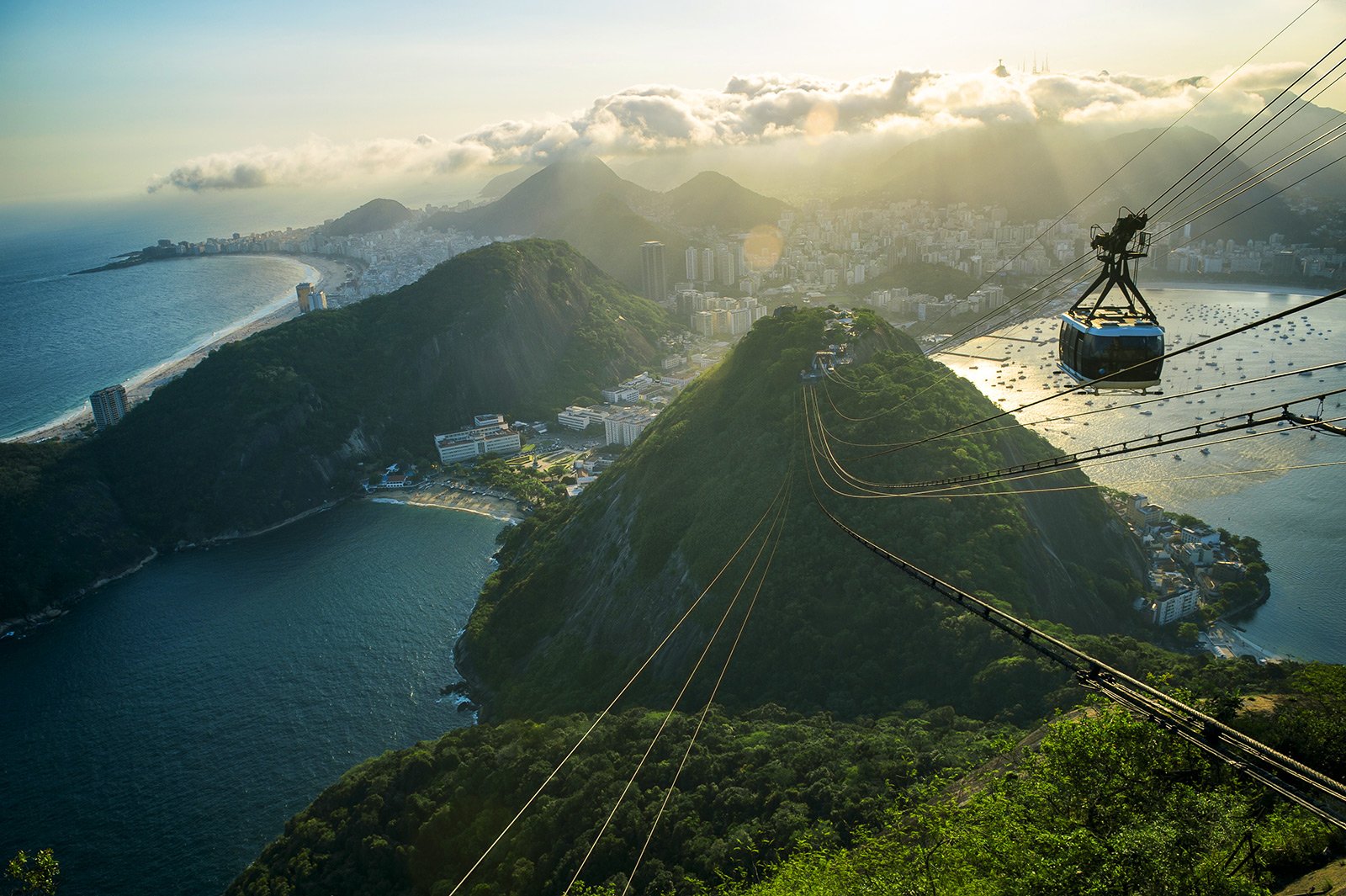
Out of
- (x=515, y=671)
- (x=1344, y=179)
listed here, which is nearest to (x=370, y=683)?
(x=515, y=671)

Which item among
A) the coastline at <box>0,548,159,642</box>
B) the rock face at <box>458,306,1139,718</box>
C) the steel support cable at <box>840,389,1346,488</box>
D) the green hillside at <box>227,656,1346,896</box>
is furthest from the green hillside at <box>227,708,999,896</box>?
the coastline at <box>0,548,159,642</box>

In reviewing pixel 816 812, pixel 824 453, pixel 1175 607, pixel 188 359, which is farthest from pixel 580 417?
pixel 816 812

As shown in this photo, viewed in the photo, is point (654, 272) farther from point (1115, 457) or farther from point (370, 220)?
point (370, 220)

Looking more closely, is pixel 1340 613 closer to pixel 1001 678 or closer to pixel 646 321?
pixel 1001 678

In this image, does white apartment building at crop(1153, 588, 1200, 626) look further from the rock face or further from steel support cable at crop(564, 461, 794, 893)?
steel support cable at crop(564, 461, 794, 893)

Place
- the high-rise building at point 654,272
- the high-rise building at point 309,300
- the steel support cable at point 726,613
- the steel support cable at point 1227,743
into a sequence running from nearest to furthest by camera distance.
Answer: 1. the steel support cable at point 1227,743
2. the steel support cable at point 726,613
3. the high-rise building at point 309,300
4. the high-rise building at point 654,272

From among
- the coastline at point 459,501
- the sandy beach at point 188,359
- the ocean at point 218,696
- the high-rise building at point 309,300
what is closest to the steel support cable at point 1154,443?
the ocean at point 218,696

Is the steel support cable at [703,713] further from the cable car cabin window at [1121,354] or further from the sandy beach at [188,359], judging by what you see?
the sandy beach at [188,359]
